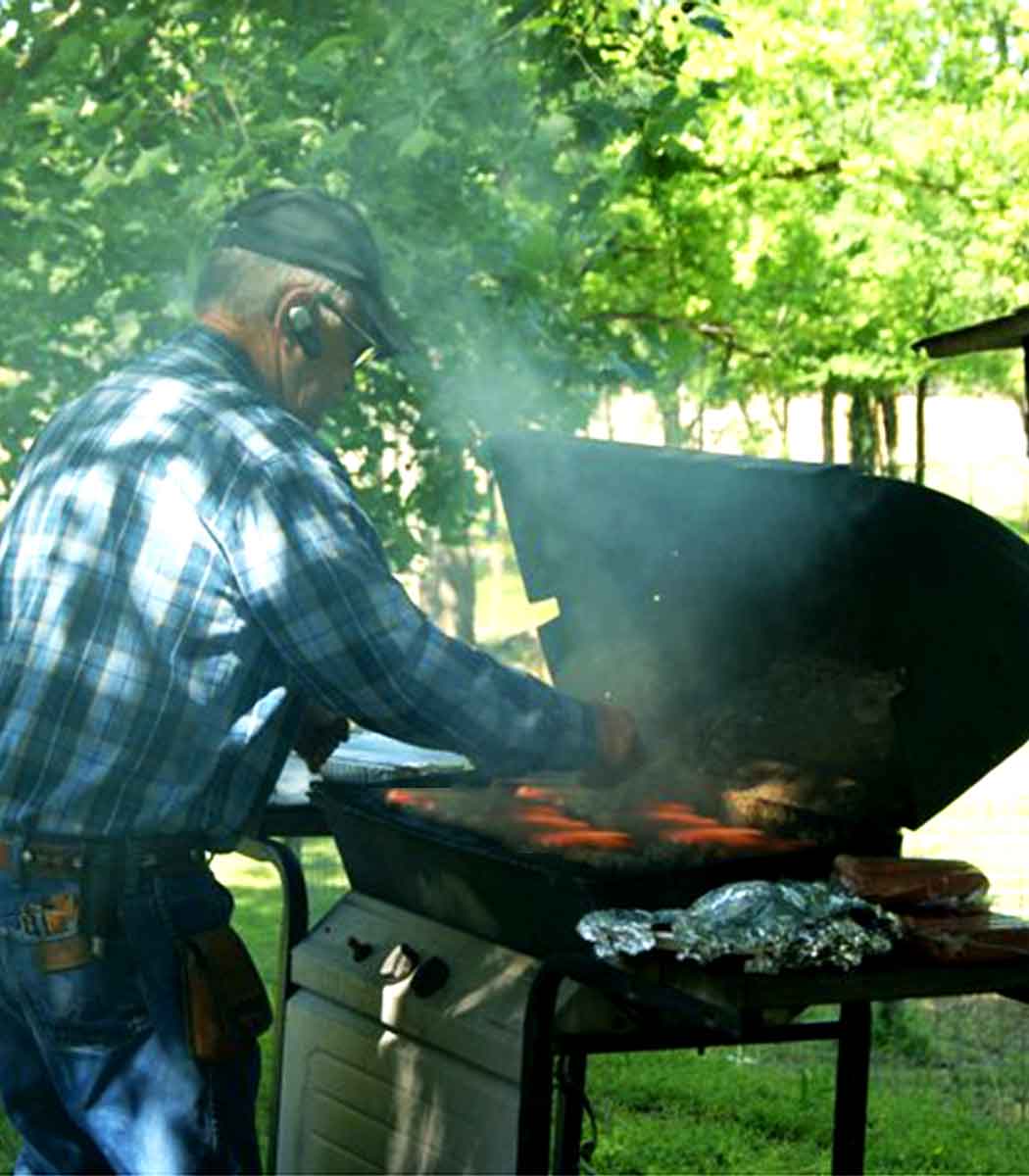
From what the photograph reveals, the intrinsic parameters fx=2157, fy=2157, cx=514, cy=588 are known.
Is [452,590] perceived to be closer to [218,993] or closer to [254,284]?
[254,284]

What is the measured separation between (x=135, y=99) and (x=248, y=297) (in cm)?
323

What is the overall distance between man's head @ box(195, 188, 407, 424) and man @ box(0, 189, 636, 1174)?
0.12 m

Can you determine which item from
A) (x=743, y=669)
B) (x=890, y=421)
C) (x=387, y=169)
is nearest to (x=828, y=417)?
(x=890, y=421)

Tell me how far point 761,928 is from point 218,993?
2.97ft

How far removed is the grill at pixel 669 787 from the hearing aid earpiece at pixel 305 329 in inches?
28.8

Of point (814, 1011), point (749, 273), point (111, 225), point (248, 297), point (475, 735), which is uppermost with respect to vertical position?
point (749, 273)

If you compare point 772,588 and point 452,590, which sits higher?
point 772,588

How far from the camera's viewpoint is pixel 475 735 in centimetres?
342

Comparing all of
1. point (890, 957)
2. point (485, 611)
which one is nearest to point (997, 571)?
point (890, 957)

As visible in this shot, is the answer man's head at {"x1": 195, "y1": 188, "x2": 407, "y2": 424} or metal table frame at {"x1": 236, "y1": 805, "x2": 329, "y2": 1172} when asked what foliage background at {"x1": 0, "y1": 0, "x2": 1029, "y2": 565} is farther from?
man's head at {"x1": 195, "y1": 188, "x2": 407, "y2": 424}

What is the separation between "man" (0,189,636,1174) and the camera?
3273 millimetres

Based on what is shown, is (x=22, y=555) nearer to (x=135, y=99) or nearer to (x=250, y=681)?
(x=250, y=681)

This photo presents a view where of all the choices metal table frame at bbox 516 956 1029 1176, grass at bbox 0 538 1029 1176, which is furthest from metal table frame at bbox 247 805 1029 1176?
grass at bbox 0 538 1029 1176

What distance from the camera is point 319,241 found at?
11.6ft
